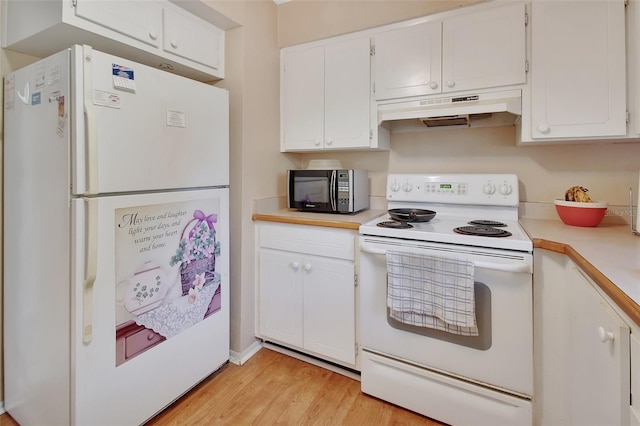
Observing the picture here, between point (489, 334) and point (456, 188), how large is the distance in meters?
0.88

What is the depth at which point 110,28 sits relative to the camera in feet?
4.67

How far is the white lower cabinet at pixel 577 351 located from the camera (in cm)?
84

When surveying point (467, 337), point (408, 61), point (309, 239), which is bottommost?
point (467, 337)

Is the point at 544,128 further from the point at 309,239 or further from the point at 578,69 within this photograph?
the point at 309,239

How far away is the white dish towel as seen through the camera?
1.37 metres

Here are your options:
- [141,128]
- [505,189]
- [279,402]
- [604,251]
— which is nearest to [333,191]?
[505,189]

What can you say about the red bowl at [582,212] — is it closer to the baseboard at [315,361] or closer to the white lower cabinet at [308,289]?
the white lower cabinet at [308,289]

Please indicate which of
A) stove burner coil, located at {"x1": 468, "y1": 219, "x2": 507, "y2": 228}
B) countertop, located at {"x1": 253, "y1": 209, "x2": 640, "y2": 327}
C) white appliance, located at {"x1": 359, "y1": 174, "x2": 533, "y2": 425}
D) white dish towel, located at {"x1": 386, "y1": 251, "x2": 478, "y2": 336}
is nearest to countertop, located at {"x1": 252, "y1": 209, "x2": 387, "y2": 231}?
countertop, located at {"x1": 253, "y1": 209, "x2": 640, "y2": 327}

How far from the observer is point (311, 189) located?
2129 mm

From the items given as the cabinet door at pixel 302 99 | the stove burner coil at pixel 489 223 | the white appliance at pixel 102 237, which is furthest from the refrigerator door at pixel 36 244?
the stove burner coil at pixel 489 223

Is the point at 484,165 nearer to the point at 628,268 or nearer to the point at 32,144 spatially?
the point at 628,268

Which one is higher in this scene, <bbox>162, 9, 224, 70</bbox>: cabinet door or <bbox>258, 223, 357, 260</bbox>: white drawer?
<bbox>162, 9, 224, 70</bbox>: cabinet door

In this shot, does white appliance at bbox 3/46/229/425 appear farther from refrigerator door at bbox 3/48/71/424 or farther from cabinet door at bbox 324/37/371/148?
cabinet door at bbox 324/37/371/148

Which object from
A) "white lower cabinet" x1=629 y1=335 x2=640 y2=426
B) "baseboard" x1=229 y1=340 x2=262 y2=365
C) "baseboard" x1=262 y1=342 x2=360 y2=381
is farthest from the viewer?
"baseboard" x1=229 y1=340 x2=262 y2=365
